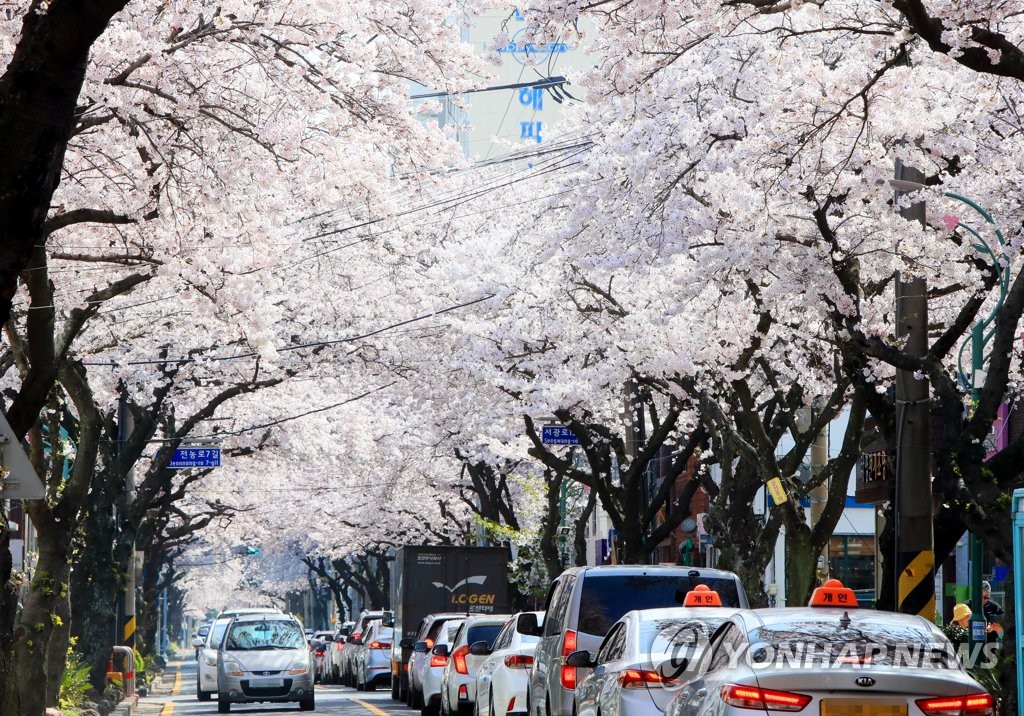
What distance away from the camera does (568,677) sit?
13.5 m

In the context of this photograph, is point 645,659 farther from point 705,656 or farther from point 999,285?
point 999,285

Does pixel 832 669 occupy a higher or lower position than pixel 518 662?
higher

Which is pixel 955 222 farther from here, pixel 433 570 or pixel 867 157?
pixel 433 570

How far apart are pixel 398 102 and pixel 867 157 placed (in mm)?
5315

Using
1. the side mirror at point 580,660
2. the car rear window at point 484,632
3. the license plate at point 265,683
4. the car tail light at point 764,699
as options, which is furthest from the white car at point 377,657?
the car tail light at point 764,699

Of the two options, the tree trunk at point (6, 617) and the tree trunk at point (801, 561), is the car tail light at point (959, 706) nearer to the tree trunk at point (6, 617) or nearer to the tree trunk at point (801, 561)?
the tree trunk at point (6, 617)

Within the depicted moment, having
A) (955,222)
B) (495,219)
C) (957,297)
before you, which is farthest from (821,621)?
(495,219)

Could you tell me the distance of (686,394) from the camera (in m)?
25.5

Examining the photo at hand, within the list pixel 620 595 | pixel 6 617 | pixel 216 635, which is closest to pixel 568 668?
pixel 620 595

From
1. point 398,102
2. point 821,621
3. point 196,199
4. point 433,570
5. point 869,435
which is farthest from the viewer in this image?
point 433,570

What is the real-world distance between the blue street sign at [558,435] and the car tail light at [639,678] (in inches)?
808

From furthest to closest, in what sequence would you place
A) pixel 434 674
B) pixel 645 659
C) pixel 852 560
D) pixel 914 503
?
pixel 852 560
pixel 434 674
pixel 914 503
pixel 645 659

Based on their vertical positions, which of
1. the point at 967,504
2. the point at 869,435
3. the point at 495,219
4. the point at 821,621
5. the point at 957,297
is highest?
the point at 495,219

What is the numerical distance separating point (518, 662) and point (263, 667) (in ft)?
41.5
